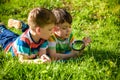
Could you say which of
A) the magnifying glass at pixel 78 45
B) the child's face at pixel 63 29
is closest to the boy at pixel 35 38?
the child's face at pixel 63 29

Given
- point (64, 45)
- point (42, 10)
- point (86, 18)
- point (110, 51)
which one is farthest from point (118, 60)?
point (86, 18)

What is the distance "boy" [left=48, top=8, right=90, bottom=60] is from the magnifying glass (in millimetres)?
53

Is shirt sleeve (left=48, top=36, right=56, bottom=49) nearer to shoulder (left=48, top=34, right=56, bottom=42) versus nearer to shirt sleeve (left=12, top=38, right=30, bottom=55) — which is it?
shoulder (left=48, top=34, right=56, bottom=42)

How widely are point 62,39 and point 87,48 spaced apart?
59 centimetres

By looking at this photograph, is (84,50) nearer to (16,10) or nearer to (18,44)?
(18,44)

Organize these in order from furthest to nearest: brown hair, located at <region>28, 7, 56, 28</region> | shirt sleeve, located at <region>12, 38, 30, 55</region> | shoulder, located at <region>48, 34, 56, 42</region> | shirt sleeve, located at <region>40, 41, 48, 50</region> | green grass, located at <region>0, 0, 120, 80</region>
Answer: shoulder, located at <region>48, 34, 56, 42</region> → shirt sleeve, located at <region>40, 41, 48, 50</region> → shirt sleeve, located at <region>12, 38, 30, 55</region> → brown hair, located at <region>28, 7, 56, 28</region> → green grass, located at <region>0, 0, 120, 80</region>

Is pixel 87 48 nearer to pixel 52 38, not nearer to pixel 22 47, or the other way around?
pixel 52 38

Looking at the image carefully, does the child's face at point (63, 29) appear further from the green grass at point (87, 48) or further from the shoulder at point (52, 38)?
the green grass at point (87, 48)

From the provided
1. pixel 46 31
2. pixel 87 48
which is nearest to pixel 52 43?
pixel 46 31

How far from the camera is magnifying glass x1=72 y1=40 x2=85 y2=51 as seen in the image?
19.2ft

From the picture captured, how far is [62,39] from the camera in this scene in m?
5.82

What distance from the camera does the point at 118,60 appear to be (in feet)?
19.0

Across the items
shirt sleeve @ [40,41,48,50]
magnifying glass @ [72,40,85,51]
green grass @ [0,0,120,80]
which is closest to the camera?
green grass @ [0,0,120,80]

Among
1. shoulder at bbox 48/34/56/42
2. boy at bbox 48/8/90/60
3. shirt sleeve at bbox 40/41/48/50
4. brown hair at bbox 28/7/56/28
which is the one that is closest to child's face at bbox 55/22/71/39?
boy at bbox 48/8/90/60
